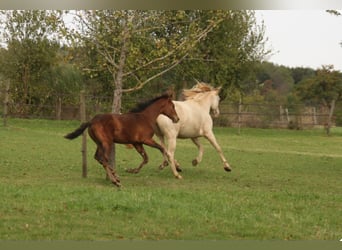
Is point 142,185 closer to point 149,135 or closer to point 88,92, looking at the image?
point 149,135

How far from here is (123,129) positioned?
10.8m

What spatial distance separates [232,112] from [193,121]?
67.7 feet

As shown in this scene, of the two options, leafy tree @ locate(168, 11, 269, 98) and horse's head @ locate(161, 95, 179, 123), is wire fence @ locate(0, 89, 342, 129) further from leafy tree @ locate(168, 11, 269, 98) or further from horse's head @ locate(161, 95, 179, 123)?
horse's head @ locate(161, 95, 179, 123)

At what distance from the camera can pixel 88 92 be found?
3378 cm

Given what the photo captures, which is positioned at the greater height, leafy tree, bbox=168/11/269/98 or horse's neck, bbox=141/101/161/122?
leafy tree, bbox=168/11/269/98

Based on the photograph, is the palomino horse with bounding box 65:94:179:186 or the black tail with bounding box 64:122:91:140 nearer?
the black tail with bounding box 64:122:91:140

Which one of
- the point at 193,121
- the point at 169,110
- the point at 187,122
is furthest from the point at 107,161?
the point at 193,121

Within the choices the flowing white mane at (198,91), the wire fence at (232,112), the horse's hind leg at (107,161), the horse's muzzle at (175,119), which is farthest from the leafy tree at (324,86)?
the horse's hind leg at (107,161)

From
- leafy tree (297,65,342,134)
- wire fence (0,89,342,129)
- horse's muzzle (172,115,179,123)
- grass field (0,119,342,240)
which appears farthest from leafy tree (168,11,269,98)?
horse's muzzle (172,115,179,123)

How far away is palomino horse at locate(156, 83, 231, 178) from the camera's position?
41.1 ft

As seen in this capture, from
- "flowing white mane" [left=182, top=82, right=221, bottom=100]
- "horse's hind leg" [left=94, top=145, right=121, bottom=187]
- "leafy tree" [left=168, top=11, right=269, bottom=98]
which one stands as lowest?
"horse's hind leg" [left=94, top=145, right=121, bottom=187]

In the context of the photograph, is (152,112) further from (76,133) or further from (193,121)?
(193,121)

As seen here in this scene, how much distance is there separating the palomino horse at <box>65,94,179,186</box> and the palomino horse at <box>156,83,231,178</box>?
998 millimetres

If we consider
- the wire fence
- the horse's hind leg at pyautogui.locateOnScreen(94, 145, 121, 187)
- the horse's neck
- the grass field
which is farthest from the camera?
the wire fence
